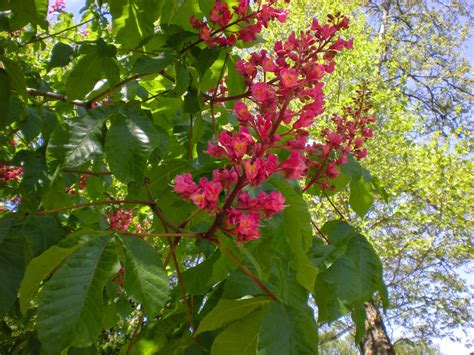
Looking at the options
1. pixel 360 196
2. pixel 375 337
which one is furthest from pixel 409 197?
pixel 360 196

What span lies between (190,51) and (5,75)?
51 cm

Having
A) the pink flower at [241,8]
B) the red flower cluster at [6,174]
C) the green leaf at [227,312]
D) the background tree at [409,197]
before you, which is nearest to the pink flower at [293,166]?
the green leaf at [227,312]

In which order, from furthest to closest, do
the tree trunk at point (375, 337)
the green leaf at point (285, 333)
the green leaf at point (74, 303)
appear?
the tree trunk at point (375, 337) < the green leaf at point (285, 333) < the green leaf at point (74, 303)

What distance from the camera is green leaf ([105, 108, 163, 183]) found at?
98cm

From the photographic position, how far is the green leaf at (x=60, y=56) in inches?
55.8

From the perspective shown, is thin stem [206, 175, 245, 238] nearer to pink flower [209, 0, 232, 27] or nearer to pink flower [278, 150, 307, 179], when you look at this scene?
pink flower [278, 150, 307, 179]

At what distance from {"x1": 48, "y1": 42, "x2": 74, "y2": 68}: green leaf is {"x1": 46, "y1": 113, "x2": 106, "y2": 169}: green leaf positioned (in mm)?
380

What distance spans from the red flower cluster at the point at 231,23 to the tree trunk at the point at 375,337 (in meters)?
8.33

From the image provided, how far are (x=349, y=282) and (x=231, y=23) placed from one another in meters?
0.77

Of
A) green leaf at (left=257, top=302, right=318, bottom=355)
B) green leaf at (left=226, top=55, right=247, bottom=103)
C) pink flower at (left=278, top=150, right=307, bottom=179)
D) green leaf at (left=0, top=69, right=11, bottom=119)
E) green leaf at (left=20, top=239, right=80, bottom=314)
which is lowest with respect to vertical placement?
green leaf at (left=257, top=302, right=318, bottom=355)

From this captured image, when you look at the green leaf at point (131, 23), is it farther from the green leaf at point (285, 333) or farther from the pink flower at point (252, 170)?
the green leaf at point (285, 333)

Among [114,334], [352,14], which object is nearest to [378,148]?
[352,14]

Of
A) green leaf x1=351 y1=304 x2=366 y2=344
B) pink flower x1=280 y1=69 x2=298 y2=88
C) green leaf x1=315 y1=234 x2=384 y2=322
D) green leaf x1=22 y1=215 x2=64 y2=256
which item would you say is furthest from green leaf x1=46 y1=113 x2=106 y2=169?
green leaf x1=351 y1=304 x2=366 y2=344

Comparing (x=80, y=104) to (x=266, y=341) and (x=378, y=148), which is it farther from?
(x=378, y=148)
